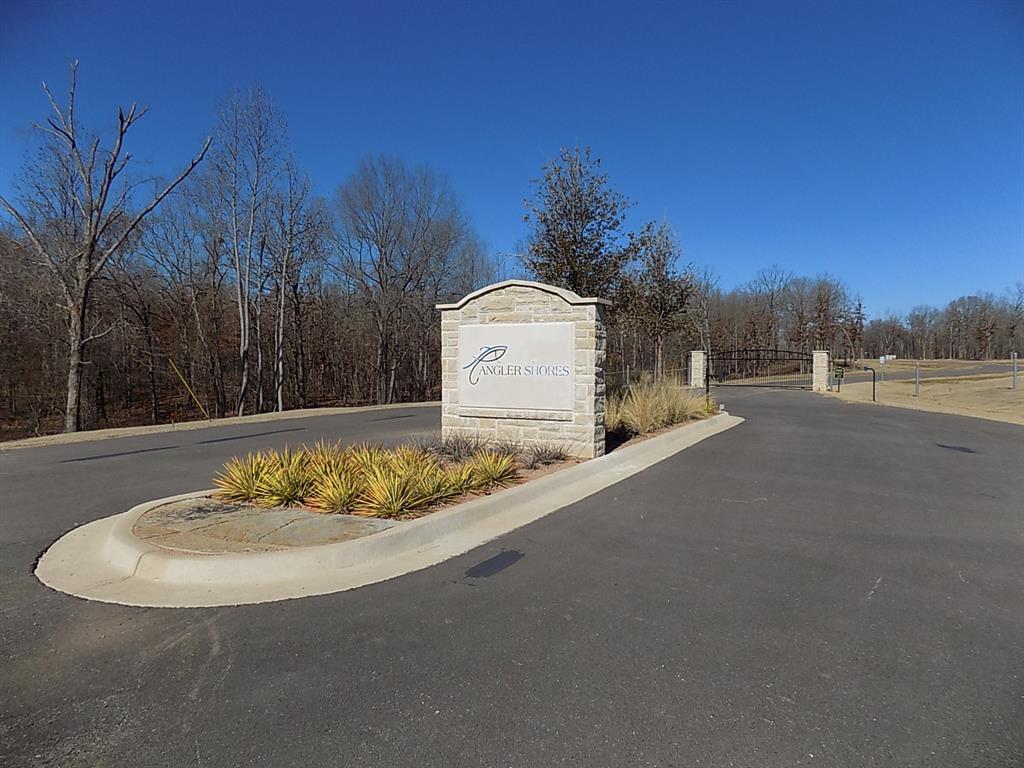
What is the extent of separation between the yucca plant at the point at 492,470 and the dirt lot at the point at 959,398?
16.9 m

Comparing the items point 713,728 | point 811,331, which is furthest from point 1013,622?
point 811,331

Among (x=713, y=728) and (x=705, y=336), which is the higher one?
(x=705, y=336)

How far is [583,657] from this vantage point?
10.8ft

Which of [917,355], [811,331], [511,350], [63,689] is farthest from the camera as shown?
[917,355]

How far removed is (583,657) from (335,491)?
3.53 meters

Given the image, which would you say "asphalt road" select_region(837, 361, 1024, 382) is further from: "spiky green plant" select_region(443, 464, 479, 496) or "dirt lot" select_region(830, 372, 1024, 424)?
"spiky green plant" select_region(443, 464, 479, 496)

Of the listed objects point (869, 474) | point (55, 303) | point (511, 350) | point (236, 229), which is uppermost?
point (236, 229)

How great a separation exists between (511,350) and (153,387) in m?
25.7

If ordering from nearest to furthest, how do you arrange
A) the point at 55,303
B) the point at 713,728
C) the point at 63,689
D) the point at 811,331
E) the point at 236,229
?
the point at 713,728 → the point at 63,689 → the point at 55,303 → the point at 236,229 → the point at 811,331

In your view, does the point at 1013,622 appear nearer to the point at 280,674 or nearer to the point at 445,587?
the point at 445,587

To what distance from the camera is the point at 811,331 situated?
56906 millimetres

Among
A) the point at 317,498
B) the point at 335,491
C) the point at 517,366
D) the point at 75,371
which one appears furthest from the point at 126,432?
the point at 335,491

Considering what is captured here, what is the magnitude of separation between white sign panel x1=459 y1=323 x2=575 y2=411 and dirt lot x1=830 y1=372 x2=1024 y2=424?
15361mm

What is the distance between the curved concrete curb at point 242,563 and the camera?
4.30 meters
